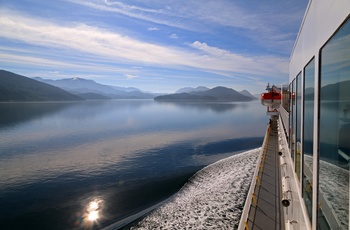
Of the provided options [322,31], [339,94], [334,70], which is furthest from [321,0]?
[339,94]

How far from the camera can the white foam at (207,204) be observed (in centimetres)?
1101

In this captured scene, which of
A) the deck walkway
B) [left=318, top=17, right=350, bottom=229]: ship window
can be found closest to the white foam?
the deck walkway

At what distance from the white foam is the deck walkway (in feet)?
7.68

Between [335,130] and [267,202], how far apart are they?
7.42 meters

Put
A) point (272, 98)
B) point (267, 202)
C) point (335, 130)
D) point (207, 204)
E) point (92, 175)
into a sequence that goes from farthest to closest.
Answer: point (272, 98) → point (92, 175) → point (207, 204) → point (267, 202) → point (335, 130)

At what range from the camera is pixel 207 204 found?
12.8m

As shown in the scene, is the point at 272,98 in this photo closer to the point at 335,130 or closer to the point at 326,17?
the point at 326,17

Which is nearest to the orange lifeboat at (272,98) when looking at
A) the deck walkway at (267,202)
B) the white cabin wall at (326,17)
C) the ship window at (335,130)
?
the deck walkway at (267,202)

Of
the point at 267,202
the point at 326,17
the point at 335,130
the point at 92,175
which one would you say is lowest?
the point at 92,175

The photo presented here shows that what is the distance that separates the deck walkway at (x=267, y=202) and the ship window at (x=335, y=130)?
5.37m

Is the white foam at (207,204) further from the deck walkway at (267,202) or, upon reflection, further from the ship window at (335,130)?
the ship window at (335,130)

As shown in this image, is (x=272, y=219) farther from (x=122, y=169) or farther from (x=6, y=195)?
(x=6, y=195)

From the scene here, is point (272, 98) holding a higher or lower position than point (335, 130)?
higher

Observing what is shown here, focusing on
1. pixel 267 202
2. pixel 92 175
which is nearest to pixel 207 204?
pixel 267 202
